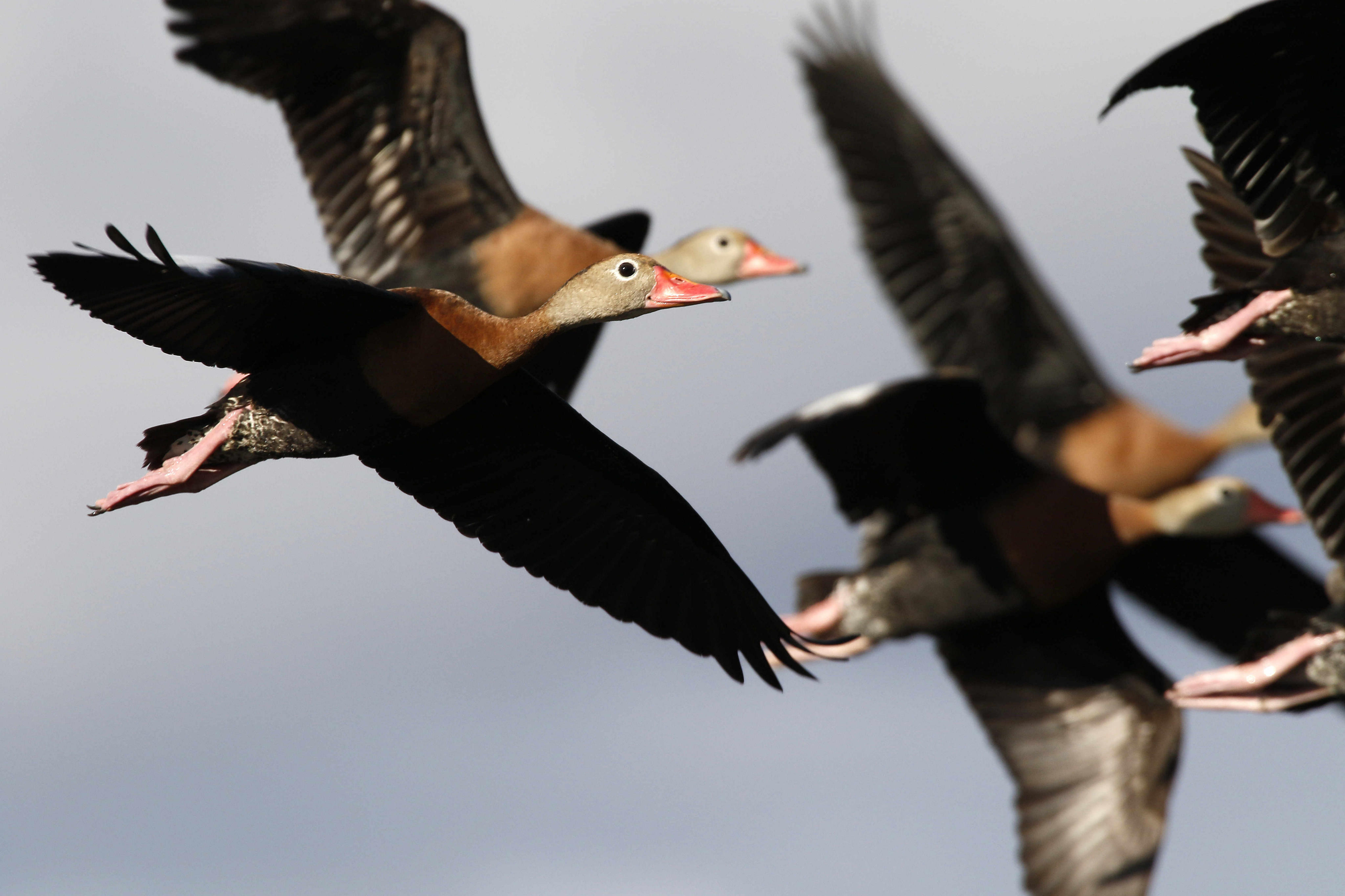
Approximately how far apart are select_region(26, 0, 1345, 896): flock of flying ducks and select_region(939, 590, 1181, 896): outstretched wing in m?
0.02

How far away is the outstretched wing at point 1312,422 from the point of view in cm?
747

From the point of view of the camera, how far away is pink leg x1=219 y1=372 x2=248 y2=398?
5.84m

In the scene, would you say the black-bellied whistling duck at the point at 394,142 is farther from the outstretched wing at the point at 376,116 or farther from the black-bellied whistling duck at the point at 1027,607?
the black-bellied whistling duck at the point at 1027,607

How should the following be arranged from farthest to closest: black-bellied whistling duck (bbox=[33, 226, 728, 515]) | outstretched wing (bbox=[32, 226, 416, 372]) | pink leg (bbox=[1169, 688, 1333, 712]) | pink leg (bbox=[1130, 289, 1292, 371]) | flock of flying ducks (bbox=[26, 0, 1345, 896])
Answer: pink leg (bbox=[1169, 688, 1333, 712]), pink leg (bbox=[1130, 289, 1292, 371]), flock of flying ducks (bbox=[26, 0, 1345, 896]), black-bellied whistling duck (bbox=[33, 226, 728, 515]), outstretched wing (bbox=[32, 226, 416, 372])

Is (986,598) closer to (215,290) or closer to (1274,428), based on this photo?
(1274,428)

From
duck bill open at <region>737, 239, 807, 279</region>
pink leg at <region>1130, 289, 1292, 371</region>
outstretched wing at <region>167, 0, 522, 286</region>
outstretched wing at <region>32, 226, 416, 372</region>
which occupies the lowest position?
pink leg at <region>1130, 289, 1292, 371</region>

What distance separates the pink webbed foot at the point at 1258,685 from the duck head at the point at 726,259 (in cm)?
309

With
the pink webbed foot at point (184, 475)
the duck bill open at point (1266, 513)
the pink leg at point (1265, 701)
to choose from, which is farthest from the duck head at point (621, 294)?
the duck bill open at point (1266, 513)

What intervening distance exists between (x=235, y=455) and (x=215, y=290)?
792mm

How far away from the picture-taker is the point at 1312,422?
7.50 m

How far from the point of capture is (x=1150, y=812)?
9266 millimetres

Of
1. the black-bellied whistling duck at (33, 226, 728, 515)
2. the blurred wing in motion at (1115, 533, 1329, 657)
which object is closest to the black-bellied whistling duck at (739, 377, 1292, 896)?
the blurred wing in motion at (1115, 533, 1329, 657)

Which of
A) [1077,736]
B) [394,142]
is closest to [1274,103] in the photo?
[394,142]

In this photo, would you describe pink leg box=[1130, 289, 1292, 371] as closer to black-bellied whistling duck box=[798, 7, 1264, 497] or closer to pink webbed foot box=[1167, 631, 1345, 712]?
pink webbed foot box=[1167, 631, 1345, 712]
